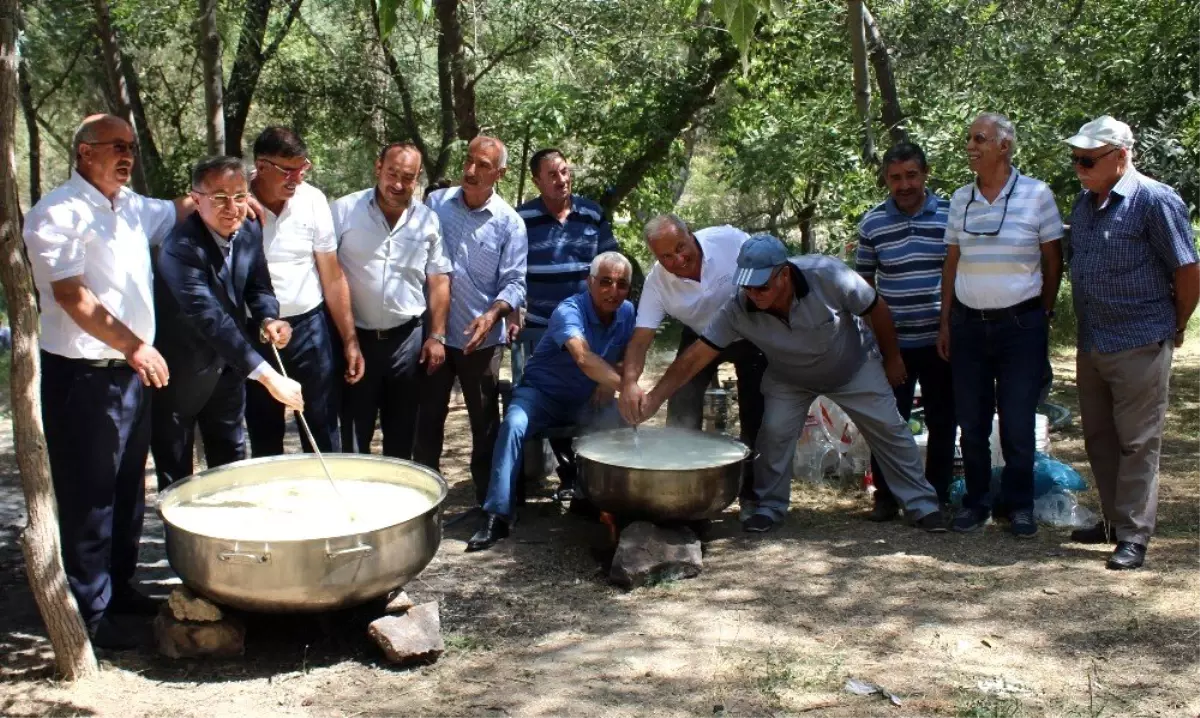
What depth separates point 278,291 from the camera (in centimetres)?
508

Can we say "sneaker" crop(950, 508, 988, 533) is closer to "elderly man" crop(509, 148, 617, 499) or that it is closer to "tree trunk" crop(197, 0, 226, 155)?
"elderly man" crop(509, 148, 617, 499)

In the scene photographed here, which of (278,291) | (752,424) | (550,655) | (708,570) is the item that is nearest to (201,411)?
(278,291)

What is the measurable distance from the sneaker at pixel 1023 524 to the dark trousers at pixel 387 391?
2917 millimetres

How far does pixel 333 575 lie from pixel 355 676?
44 cm

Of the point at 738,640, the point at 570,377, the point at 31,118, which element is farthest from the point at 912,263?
the point at 31,118

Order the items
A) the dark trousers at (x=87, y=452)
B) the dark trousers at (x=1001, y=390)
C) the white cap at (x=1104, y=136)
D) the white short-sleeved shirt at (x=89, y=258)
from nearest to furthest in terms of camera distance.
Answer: the white short-sleeved shirt at (x=89, y=258) < the dark trousers at (x=87, y=452) < the white cap at (x=1104, y=136) < the dark trousers at (x=1001, y=390)

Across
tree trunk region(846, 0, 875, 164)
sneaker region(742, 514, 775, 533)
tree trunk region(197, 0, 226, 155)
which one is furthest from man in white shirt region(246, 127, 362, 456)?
tree trunk region(846, 0, 875, 164)

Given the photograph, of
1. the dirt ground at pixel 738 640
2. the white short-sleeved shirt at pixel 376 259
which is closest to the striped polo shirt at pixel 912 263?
the dirt ground at pixel 738 640

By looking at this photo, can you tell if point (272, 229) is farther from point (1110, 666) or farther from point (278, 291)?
point (1110, 666)

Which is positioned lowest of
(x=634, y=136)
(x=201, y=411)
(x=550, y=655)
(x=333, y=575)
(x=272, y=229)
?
(x=550, y=655)

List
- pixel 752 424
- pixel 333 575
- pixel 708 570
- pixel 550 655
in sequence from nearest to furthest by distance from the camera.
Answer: pixel 333 575, pixel 550 655, pixel 708 570, pixel 752 424

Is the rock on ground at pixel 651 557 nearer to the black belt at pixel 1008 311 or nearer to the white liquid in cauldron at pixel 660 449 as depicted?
the white liquid in cauldron at pixel 660 449

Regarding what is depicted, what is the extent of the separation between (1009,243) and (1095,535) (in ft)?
4.60

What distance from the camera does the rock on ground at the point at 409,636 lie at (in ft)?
13.5
